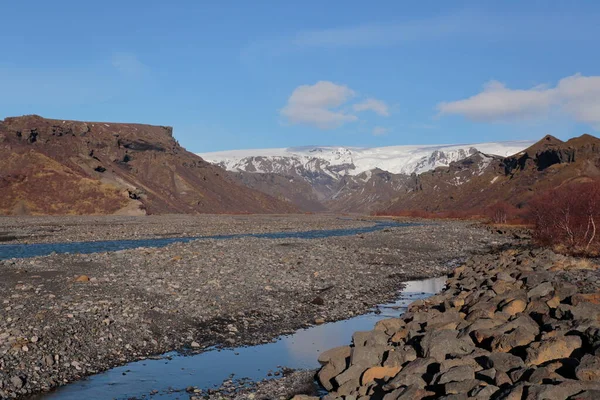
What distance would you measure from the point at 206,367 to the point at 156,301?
608 cm

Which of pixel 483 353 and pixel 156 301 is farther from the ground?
pixel 483 353

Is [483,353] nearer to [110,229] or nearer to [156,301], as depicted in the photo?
[156,301]

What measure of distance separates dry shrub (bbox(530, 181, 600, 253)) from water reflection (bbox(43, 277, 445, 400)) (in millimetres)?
29747

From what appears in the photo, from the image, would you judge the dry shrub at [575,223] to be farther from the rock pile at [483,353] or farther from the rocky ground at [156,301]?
the rock pile at [483,353]

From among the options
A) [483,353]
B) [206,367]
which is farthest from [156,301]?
[483,353]

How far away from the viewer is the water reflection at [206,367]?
12.0 m

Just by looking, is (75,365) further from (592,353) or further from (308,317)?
(592,353)

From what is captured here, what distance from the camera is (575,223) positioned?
44.9 m

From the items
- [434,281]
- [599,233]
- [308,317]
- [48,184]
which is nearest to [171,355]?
[308,317]

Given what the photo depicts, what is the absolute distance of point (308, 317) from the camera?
1950 centimetres

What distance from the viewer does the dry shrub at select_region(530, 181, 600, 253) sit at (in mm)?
41188

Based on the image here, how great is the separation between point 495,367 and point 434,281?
20.7 m

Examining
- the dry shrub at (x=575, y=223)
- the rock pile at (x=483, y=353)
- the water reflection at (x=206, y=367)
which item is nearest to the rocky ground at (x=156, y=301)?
the water reflection at (x=206, y=367)

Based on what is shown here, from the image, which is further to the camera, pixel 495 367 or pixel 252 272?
pixel 252 272
